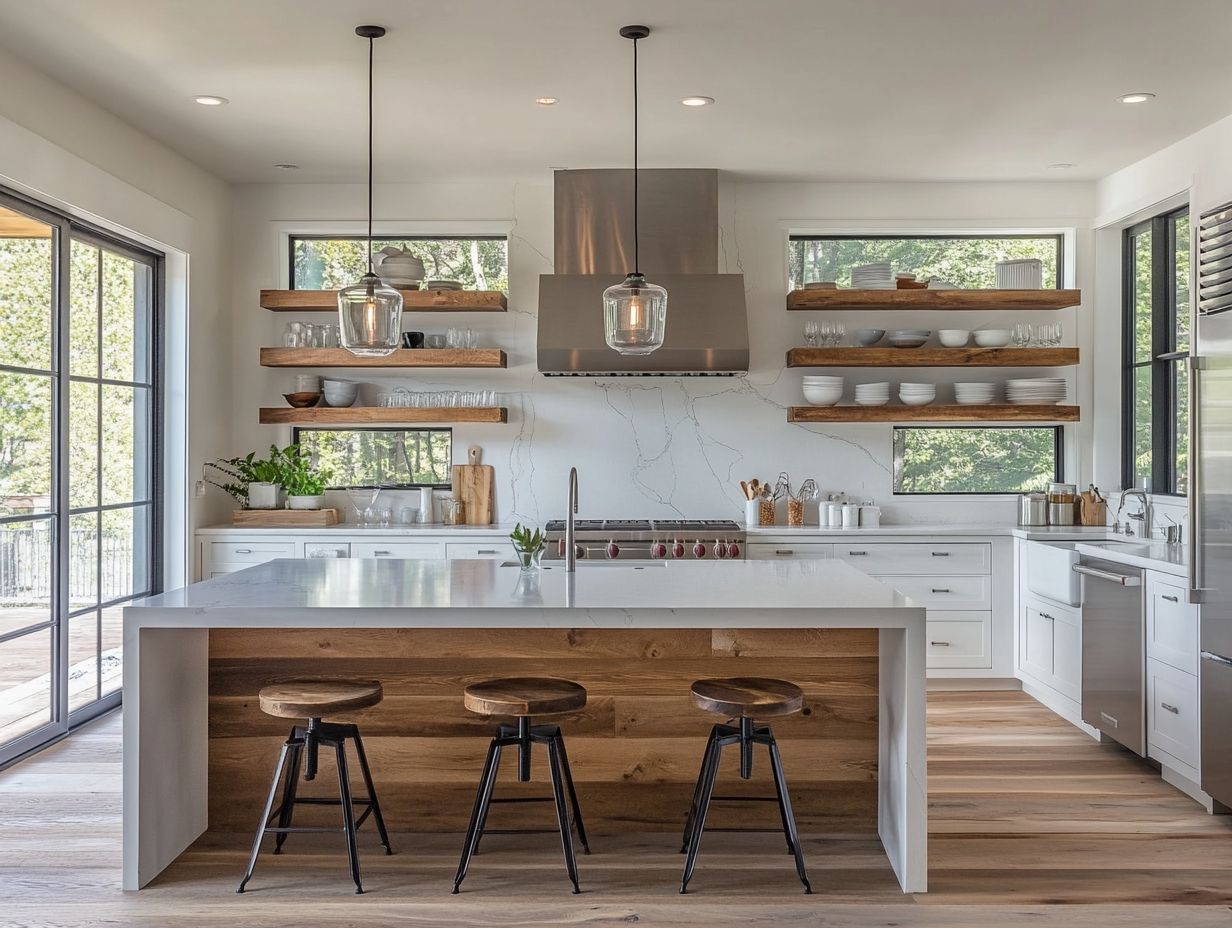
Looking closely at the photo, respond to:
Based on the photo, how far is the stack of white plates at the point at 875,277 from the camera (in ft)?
18.6

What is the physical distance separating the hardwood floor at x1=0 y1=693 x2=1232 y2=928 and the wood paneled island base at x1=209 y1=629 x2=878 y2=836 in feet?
0.31

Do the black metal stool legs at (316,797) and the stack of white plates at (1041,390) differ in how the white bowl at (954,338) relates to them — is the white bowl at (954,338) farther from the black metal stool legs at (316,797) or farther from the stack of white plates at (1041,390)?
the black metal stool legs at (316,797)

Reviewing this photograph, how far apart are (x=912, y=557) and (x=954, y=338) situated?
1227 mm

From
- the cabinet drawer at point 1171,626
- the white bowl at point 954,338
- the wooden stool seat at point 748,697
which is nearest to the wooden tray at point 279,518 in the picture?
the wooden stool seat at point 748,697

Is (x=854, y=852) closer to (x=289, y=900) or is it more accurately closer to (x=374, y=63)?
(x=289, y=900)

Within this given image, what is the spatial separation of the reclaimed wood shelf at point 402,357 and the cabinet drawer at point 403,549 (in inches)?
38.2

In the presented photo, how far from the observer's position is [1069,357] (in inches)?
222

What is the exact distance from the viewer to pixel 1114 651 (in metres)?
4.32

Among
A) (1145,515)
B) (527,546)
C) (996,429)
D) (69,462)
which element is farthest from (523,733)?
(996,429)

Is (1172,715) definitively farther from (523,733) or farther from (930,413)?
(523,733)

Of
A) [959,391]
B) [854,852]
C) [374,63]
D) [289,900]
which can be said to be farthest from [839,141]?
[289,900]

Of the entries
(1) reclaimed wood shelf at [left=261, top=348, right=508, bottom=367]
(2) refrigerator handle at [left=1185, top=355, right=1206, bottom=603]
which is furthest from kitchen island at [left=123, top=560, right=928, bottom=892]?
(1) reclaimed wood shelf at [left=261, top=348, right=508, bottom=367]

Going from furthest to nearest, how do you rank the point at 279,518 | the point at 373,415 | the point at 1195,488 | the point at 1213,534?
the point at 373,415
the point at 279,518
the point at 1195,488
the point at 1213,534

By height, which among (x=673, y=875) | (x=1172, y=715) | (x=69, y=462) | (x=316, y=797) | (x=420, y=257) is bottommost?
(x=673, y=875)
